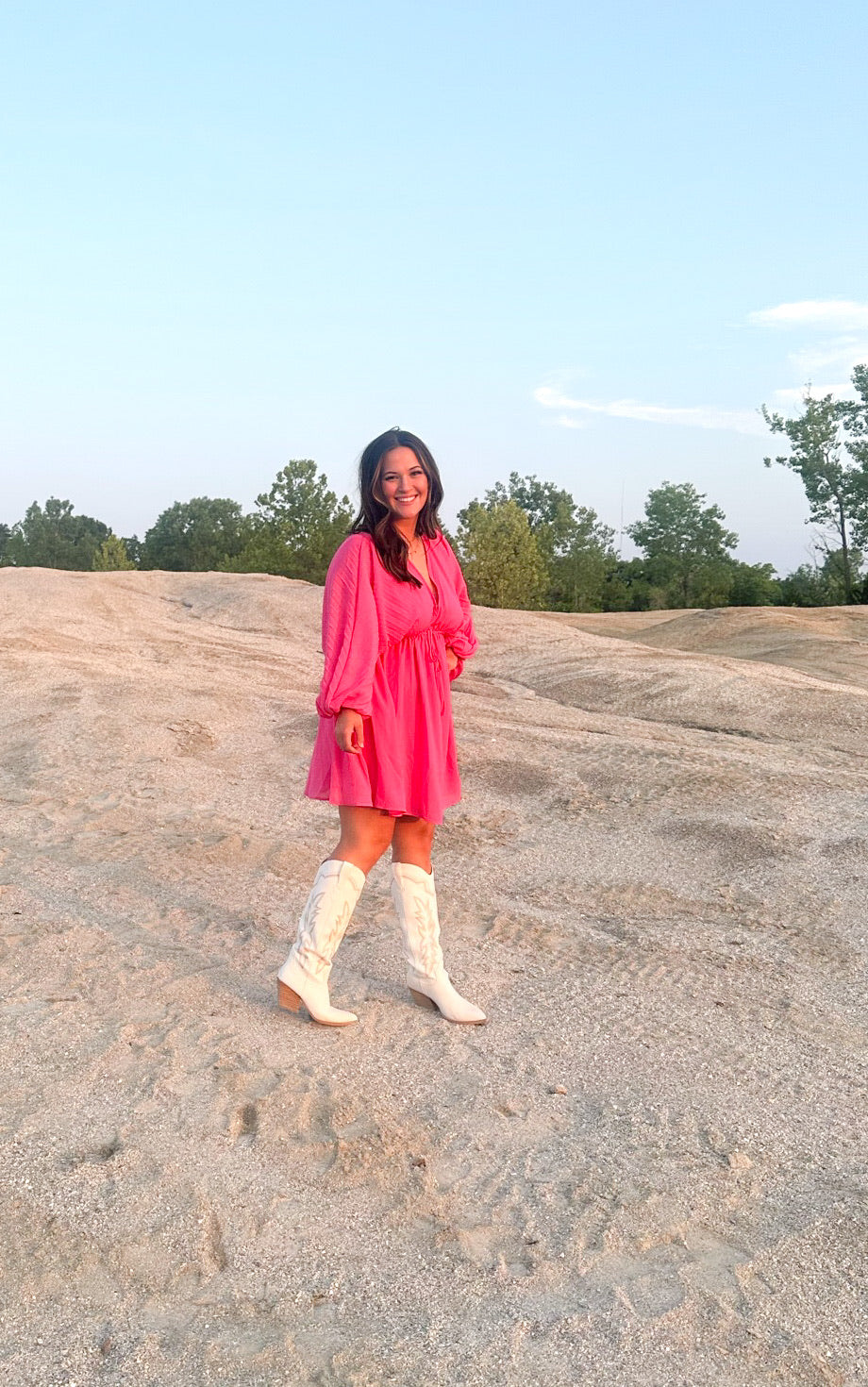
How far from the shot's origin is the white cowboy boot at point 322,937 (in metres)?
3.81

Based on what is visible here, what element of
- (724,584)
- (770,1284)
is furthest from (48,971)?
(724,584)

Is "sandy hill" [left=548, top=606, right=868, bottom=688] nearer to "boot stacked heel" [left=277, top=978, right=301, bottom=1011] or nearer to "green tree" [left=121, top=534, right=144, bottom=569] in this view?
"boot stacked heel" [left=277, top=978, right=301, bottom=1011]

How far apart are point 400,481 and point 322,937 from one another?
5.09 feet

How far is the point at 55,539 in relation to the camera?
85125 mm

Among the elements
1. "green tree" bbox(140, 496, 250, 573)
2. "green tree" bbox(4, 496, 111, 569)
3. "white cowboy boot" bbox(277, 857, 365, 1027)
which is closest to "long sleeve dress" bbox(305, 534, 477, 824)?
"white cowboy boot" bbox(277, 857, 365, 1027)

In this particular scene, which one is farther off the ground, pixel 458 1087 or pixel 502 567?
pixel 502 567

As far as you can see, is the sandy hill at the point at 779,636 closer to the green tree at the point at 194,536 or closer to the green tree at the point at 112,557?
the green tree at the point at 112,557

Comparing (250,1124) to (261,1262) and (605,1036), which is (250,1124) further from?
(605,1036)

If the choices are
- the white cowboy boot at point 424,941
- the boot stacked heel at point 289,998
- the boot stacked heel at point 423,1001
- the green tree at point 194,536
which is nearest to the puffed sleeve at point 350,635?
the white cowboy boot at point 424,941

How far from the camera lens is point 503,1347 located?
7.74ft

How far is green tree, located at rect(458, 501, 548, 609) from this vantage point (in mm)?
43344

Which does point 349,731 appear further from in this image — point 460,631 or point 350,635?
point 460,631

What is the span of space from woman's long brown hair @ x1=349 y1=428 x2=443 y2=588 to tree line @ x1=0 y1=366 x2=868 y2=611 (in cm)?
3442

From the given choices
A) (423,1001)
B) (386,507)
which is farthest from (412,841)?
(386,507)
